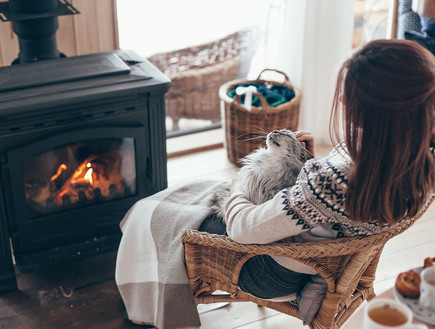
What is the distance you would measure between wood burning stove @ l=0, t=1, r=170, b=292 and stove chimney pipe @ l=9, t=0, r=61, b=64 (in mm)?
57

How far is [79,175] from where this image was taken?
2.10 metres

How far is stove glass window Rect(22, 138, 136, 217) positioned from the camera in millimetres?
2025

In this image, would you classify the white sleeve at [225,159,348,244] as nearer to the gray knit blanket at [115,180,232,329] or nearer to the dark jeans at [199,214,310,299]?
the dark jeans at [199,214,310,299]

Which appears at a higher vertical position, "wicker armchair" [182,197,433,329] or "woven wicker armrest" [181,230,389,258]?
"woven wicker armrest" [181,230,389,258]

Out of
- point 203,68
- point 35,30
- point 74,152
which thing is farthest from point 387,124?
point 203,68

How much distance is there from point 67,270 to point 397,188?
56.0 inches

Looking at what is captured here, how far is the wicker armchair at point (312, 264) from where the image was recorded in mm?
1324

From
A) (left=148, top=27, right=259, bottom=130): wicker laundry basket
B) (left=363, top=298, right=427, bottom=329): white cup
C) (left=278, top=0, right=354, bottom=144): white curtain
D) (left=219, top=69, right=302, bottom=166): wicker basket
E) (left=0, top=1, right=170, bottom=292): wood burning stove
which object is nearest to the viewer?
(left=363, top=298, right=427, bottom=329): white cup

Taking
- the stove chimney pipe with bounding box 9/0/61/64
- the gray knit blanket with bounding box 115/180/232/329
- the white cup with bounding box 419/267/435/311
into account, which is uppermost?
the stove chimney pipe with bounding box 9/0/61/64

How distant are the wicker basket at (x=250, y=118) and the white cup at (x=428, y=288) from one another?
1616 millimetres

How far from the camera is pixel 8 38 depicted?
237cm

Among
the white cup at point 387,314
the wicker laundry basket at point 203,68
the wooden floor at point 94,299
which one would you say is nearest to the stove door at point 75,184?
the wooden floor at point 94,299

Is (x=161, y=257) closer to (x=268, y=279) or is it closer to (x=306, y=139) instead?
(x=268, y=279)

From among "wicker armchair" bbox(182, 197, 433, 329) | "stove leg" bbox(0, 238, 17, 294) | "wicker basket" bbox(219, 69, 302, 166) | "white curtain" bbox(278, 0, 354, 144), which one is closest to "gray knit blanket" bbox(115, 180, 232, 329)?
"wicker armchair" bbox(182, 197, 433, 329)
